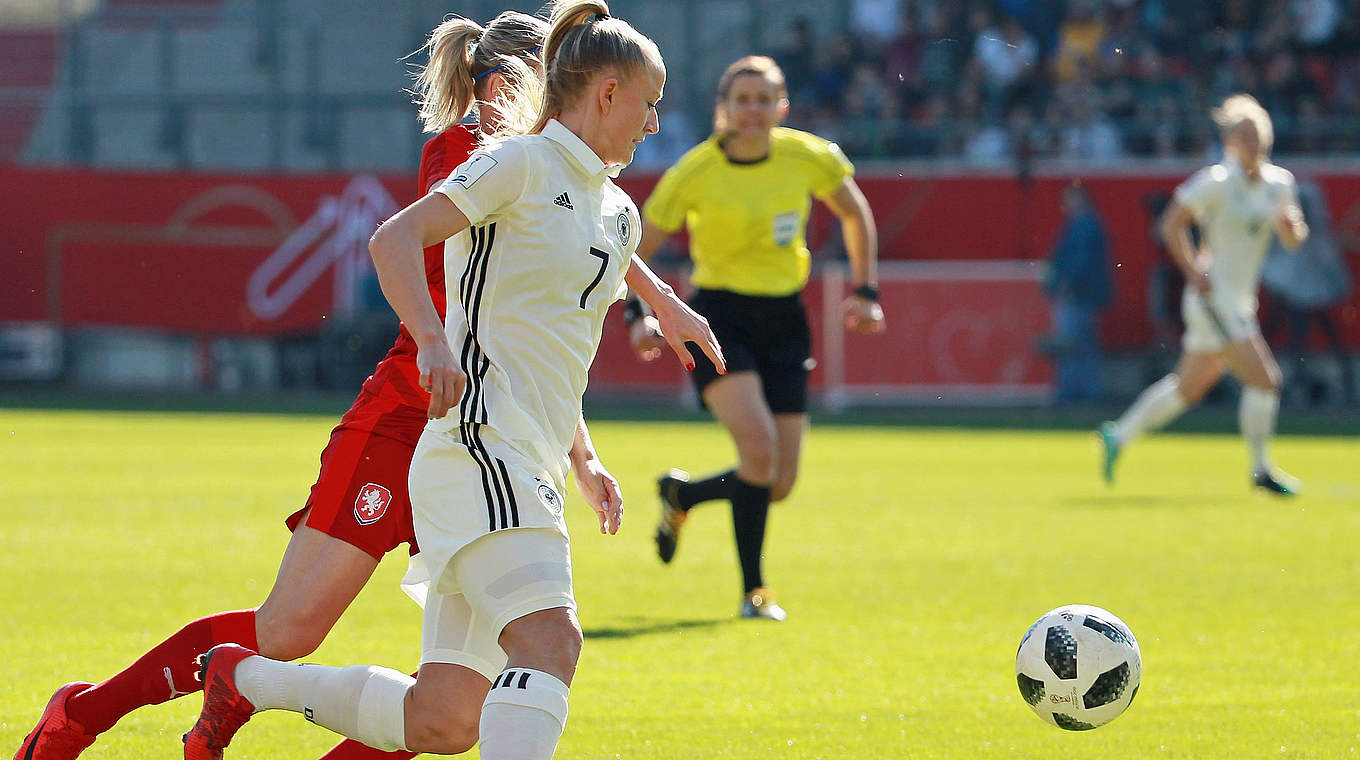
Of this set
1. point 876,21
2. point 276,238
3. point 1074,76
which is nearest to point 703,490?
point 276,238

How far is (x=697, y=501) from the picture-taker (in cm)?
845

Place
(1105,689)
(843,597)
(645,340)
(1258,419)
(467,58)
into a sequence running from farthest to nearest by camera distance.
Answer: (1258,419) < (843,597) < (645,340) < (1105,689) < (467,58)

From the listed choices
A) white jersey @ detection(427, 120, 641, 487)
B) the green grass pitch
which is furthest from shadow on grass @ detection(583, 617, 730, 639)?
white jersey @ detection(427, 120, 641, 487)

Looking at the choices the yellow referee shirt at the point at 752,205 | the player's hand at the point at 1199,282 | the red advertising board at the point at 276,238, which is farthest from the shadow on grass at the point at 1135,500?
the red advertising board at the point at 276,238

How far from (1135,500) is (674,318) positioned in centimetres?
880

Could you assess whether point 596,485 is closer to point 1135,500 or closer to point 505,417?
point 505,417

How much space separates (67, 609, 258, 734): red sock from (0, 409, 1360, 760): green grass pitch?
0.60 metres

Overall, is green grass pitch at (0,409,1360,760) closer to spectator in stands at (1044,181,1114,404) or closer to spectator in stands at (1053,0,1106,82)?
spectator in stands at (1044,181,1114,404)

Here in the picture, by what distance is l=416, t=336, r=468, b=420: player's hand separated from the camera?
3.51 metres

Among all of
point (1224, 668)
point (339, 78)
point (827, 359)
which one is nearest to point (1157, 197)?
point (827, 359)

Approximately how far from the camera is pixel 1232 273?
514 inches

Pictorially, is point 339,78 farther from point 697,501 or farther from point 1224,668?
point 1224,668

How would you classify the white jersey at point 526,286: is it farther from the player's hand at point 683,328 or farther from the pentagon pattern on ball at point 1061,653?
the pentagon pattern on ball at point 1061,653

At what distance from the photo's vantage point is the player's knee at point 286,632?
14.0 feet
